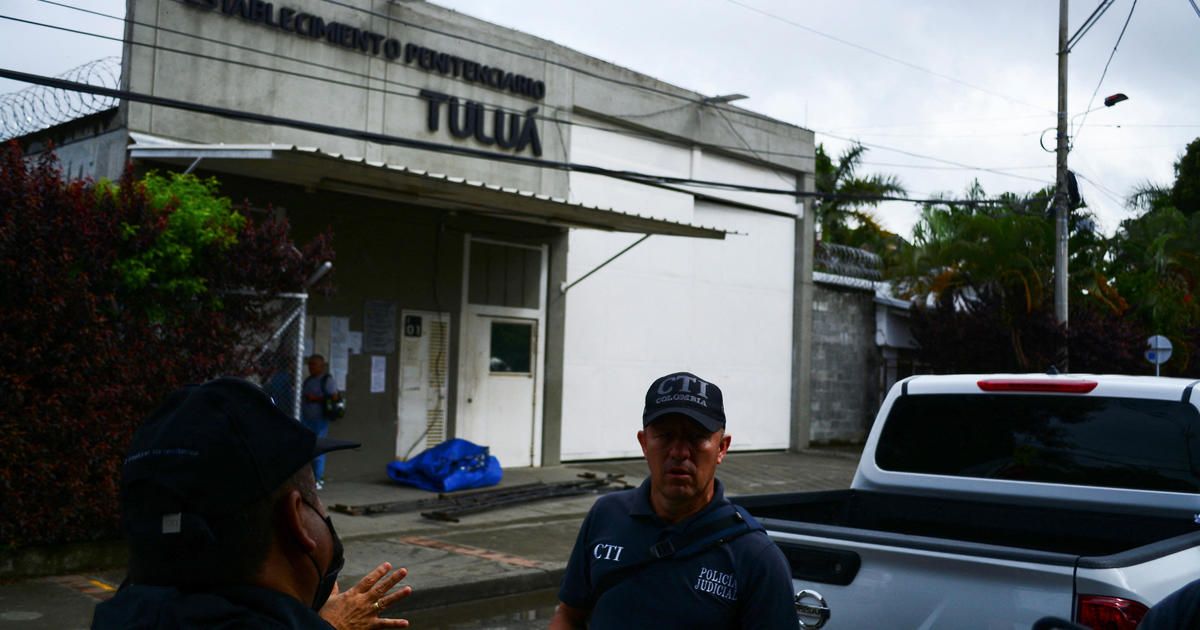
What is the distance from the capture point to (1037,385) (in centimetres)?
473

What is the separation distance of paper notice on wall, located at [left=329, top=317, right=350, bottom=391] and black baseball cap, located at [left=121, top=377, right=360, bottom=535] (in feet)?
41.4

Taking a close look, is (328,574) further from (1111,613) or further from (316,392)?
(316,392)

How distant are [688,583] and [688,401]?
52 centimetres

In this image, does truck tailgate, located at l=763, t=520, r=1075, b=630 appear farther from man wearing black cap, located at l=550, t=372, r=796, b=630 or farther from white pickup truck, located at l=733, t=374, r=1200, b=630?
man wearing black cap, located at l=550, t=372, r=796, b=630

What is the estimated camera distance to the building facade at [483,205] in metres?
12.4

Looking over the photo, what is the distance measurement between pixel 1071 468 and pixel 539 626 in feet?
14.6

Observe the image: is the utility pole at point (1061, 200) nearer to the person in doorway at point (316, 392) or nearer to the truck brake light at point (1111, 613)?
the person in doorway at point (316, 392)

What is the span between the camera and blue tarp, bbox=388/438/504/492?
44.8 ft

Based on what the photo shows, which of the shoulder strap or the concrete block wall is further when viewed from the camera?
the concrete block wall

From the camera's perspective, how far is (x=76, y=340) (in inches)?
326

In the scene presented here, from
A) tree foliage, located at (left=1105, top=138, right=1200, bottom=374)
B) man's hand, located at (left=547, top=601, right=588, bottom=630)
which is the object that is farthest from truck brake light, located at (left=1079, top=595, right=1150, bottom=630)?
tree foliage, located at (left=1105, top=138, right=1200, bottom=374)

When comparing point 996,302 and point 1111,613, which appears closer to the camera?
point 1111,613

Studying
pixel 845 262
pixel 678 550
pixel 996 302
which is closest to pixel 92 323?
pixel 678 550

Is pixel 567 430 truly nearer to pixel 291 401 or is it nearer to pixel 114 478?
pixel 291 401
